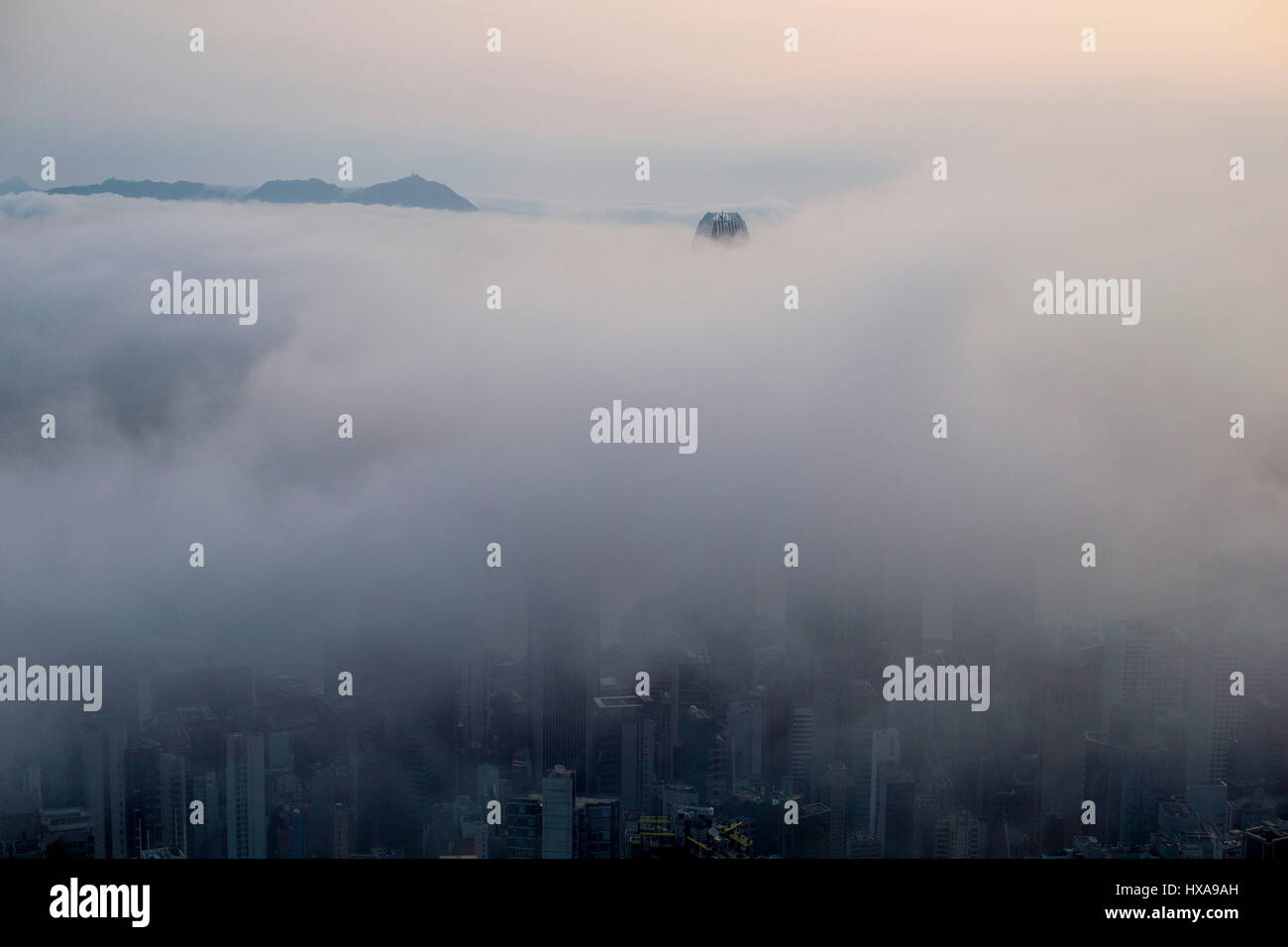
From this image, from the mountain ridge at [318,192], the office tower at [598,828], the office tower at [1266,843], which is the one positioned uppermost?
the mountain ridge at [318,192]

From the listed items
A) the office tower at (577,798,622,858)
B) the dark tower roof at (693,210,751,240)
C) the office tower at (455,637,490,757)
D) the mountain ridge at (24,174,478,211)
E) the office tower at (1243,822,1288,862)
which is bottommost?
the office tower at (1243,822,1288,862)

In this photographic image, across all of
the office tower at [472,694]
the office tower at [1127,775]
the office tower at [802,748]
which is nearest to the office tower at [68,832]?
the office tower at [472,694]

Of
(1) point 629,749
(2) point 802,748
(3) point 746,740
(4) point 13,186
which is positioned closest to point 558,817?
(1) point 629,749

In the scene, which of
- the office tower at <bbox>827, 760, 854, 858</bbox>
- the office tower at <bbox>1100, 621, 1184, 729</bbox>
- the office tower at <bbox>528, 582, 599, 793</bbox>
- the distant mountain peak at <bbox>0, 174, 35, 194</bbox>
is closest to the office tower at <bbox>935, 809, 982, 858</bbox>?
the office tower at <bbox>827, 760, 854, 858</bbox>

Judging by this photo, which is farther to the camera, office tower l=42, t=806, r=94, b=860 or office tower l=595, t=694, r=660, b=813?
office tower l=595, t=694, r=660, b=813

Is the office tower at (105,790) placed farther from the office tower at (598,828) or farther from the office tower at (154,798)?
the office tower at (598,828)

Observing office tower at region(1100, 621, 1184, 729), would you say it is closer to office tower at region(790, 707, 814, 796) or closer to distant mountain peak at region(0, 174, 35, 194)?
office tower at region(790, 707, 814, 796)
